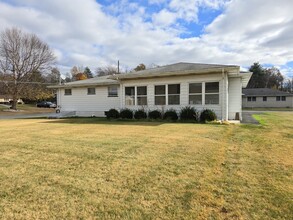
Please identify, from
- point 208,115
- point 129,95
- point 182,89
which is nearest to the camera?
point 208,115

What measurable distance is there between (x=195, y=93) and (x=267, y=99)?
32.2 m

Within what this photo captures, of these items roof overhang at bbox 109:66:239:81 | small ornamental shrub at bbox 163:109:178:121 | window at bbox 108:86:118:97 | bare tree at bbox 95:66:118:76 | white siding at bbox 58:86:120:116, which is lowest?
A: small ornamental shrub at bbox 163:109:178:121

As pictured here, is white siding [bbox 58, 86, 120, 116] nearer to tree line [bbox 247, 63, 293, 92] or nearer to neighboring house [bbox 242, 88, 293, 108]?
neighboring house [bbox 242, 88, 293, 108]

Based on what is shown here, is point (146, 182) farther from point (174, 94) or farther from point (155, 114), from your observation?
point (174, 94)

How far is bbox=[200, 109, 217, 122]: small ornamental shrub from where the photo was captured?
11.7 m

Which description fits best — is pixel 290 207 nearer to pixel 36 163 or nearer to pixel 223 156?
pixel 223 156

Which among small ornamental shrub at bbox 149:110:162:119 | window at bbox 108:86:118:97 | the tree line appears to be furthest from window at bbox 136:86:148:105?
the tree line

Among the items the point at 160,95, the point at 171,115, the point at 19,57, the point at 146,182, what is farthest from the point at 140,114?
the point at 19,57

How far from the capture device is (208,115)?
38.5ft

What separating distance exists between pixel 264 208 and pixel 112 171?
2.52m

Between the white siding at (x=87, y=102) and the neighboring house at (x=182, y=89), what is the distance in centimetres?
8

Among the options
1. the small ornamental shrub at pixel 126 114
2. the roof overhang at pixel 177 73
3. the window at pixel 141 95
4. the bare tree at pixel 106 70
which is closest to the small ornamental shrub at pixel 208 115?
the roof overhang at pixel 177 73

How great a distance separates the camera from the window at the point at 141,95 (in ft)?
47.2

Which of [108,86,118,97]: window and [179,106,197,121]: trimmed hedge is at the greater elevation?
[108,86,118,97]: window
